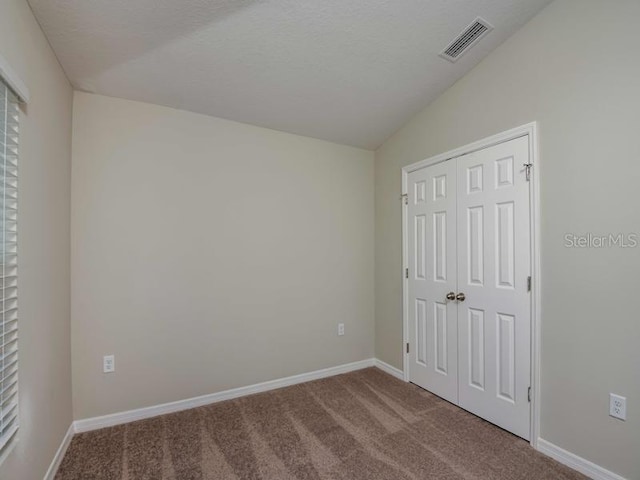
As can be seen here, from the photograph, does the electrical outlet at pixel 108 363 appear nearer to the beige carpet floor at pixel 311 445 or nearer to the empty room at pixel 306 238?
the empty room at pixel 306 238

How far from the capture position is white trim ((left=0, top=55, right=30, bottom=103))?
3.98ft

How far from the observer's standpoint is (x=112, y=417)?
2.20 m

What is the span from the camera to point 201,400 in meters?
2.49

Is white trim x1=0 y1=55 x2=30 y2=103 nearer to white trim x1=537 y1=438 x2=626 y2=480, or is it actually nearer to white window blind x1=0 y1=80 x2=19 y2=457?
white window blind x1=0 y1=80 x2=19 y2=457

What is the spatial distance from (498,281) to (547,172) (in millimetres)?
802

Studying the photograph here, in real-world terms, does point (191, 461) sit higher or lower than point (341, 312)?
lower

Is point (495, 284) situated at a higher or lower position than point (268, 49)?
lower

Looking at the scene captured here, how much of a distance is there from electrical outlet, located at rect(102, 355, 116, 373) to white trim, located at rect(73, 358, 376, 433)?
1.08ft

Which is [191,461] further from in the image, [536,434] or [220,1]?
[220,1]

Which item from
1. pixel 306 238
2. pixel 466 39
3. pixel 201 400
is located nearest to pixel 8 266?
pixel 201 400

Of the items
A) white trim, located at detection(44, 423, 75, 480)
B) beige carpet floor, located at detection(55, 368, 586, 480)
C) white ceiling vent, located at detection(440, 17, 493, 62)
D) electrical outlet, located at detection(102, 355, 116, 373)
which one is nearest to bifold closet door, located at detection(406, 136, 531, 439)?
beige carpet floor, located at detection(55, 368, 586, 480)

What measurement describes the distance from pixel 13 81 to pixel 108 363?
73.0 inches

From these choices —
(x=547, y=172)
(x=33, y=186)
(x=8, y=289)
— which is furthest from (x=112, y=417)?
(x=547, y=172)

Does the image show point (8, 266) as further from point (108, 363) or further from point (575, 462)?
point (575, 462)
